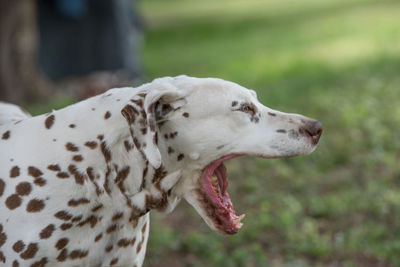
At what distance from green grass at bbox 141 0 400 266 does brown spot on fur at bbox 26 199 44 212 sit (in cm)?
201

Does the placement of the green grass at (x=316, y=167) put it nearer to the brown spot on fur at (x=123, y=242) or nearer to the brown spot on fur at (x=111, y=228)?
the brown spot on fur at (x=123, y=242)

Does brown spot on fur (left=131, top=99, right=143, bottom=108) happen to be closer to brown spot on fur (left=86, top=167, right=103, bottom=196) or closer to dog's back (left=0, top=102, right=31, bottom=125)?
brown spot on fur (left=86, top=167, right=103, bottom=196)

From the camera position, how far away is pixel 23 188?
3.11 m

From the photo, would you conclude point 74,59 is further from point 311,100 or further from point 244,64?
point 311,100

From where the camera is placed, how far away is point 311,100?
8.65 meters

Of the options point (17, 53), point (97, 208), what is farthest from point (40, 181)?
point (17, 53)

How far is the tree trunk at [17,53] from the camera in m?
10.2

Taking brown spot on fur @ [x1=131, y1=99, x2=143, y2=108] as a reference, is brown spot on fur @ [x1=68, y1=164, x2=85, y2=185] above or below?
below

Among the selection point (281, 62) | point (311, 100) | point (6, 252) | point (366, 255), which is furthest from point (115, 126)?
point (281, 62)

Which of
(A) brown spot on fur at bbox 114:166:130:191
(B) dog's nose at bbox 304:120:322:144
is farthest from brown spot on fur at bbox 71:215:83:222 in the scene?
(B) dog's nose at bbox 304:120:322:144

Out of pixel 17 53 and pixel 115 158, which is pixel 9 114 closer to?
pixel 115 158

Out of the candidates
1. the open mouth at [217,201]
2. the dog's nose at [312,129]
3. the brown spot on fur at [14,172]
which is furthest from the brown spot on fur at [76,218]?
the dog's nose at [312,129]

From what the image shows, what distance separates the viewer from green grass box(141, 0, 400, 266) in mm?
5031

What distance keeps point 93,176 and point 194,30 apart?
645 inches
